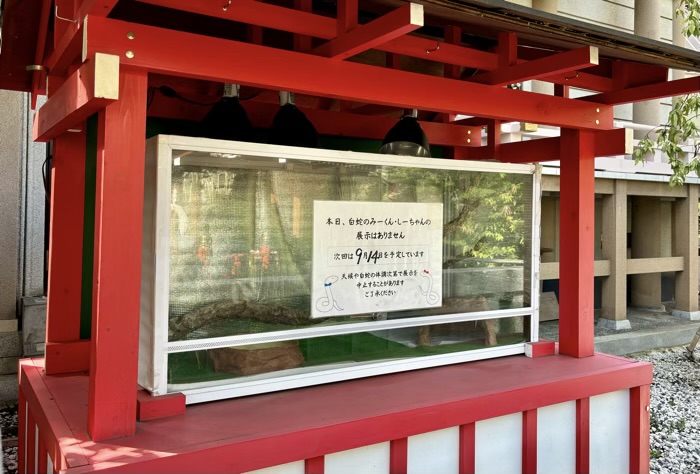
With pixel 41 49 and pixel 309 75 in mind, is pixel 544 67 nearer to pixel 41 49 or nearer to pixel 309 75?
pixel 309 75

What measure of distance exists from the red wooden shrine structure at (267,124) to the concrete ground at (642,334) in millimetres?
4259

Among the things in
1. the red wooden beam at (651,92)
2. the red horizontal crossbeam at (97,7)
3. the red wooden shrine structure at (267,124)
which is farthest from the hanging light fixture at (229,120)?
the red wooden beam at (651,92)

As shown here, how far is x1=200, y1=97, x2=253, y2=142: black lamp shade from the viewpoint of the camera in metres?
3.39

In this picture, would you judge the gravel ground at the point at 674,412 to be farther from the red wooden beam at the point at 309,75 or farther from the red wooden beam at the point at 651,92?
the red wooden beam at the point at 309,75

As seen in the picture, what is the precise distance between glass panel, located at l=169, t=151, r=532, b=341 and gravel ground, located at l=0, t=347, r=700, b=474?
2.53 meters

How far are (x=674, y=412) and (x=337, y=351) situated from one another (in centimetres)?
442

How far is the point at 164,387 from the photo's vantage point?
2.70 meters

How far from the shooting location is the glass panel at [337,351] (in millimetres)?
2826

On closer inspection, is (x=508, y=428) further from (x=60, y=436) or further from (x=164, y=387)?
(x=60, y=436)

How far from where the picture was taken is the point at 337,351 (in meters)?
A: 3.24

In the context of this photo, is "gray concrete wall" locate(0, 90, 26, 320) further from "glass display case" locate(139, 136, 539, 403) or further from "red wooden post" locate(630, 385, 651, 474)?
"red wooden post" locate(630, 385, 651, 474)

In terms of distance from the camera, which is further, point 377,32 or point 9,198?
point 9,198

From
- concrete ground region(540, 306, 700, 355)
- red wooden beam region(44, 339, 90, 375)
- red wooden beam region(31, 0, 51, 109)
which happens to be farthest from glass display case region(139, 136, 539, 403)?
concrete ground region(540, 306, 700, 355)

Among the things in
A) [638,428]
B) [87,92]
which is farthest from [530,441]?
[87,92]
